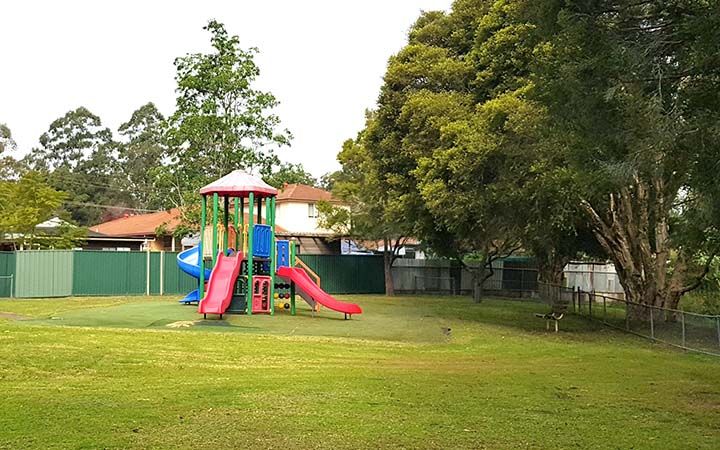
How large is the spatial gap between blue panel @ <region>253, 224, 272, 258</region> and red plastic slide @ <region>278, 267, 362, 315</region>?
69 centimetres

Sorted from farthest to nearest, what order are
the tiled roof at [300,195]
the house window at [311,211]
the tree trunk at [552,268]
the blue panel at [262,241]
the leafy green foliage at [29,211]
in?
the house window at [311,211] < the tiled roof at [300,195] < the tree trunk at [552,268] < the leafy green foliage at [29,211] < the blue panel at [262,241]

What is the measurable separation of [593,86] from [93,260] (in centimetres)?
2635

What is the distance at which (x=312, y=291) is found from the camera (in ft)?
74.9

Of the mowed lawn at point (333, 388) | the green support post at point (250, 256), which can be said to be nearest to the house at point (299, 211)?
the green support post at point (250, 256)

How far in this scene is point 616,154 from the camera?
11.1m

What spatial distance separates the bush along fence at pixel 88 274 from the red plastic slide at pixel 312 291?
12.3m

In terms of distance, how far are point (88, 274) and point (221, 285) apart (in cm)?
1322

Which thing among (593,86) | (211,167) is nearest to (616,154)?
(593,86)

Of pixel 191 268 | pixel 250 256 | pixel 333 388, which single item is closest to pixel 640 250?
pixel 250 256

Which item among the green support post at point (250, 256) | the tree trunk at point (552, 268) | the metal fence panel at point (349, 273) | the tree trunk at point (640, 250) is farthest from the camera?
the metal fence panel at point (349, 273)

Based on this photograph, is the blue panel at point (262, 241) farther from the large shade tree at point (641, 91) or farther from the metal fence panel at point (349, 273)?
the metal fence panel at point (349, 273)

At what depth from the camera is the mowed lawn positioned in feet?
23.9

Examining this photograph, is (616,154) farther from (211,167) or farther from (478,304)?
(211,167)

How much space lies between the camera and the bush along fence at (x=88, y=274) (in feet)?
102
